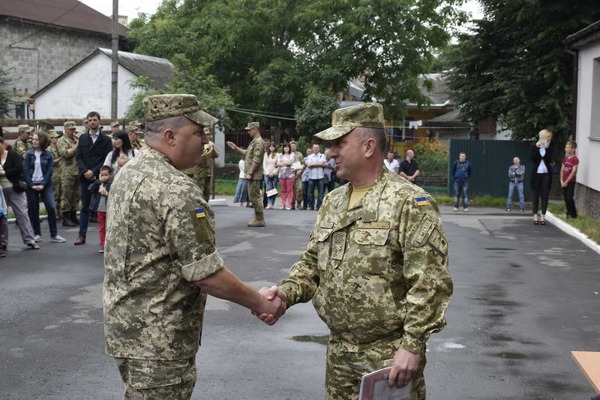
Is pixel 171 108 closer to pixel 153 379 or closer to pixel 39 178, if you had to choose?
pixel 153 379

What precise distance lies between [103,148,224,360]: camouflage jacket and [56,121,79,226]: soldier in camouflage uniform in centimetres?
1319

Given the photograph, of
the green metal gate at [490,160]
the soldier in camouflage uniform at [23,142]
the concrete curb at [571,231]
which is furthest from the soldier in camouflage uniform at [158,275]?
the green metal gate at [490,160]

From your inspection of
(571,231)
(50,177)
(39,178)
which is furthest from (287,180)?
(39,178)

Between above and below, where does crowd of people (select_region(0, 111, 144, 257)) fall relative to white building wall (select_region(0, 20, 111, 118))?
below

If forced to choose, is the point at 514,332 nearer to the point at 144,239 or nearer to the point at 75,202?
the point at 144,239

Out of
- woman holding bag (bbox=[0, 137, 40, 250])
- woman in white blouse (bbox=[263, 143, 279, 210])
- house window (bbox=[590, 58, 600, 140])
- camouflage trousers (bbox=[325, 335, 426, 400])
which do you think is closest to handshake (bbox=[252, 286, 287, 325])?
camouflage trousers (bbox=[325, 335, 426, 400])

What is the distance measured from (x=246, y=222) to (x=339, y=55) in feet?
85.8

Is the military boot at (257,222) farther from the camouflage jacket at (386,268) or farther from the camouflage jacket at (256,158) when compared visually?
the camouflage jacket at (386,268)

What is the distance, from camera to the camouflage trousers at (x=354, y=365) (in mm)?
3758

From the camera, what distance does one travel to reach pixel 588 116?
20.0 m

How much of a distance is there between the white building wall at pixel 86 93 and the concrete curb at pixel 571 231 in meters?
25.9

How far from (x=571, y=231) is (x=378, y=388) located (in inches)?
510

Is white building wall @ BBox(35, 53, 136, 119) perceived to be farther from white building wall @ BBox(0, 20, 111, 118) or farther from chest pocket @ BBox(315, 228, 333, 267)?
chest pocket @ BBox(315, 228, 333, 267)

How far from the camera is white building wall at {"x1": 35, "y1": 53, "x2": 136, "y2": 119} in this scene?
39.7 meters
